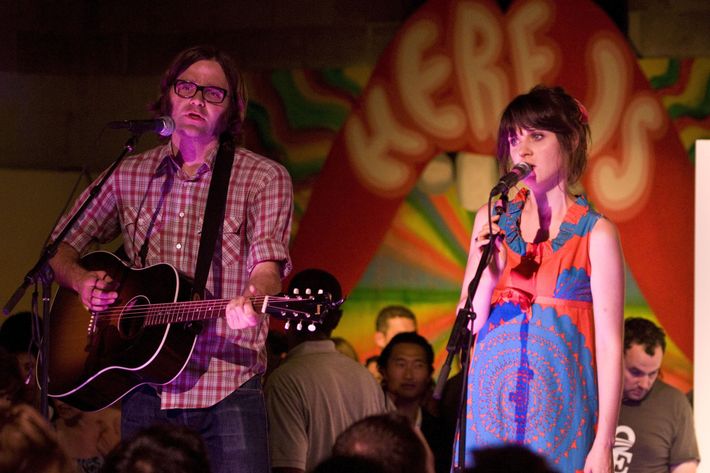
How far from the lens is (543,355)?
3414 millimetres

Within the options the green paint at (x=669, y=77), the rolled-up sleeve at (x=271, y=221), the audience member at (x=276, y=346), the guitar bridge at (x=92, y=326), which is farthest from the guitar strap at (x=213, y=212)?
the green paint at (x=669, y=77)

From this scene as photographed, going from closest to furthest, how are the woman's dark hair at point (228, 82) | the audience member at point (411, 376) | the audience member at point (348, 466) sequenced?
the audience member at point (348, 466) < the woman's dark hair at point (228, 82) < the audience member at point (411, 376)

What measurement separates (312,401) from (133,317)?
1.19m

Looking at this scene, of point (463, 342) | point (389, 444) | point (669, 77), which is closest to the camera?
point (389, 444)

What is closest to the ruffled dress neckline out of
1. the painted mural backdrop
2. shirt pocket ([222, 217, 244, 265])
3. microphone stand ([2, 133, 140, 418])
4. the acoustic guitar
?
the acoustic guitar

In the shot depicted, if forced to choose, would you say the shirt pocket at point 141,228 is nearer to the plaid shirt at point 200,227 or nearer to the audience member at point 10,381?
the plaid shirt at point 200,227

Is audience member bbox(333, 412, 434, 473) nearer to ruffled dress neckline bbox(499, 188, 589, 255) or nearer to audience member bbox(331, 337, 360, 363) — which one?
ruffled dress neckline bbox(499, 188, 589, 255)

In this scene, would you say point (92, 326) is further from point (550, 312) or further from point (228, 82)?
point (550, 312)

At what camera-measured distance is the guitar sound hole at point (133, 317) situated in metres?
3.61

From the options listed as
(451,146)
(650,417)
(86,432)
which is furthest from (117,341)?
(650,417)

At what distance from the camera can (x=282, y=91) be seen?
6.77 m

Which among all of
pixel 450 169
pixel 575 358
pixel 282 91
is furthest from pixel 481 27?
pixel 575 358

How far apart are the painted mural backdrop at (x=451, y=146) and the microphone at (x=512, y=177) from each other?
2903 millimetres

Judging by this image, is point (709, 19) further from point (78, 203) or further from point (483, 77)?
point (78, 203)
